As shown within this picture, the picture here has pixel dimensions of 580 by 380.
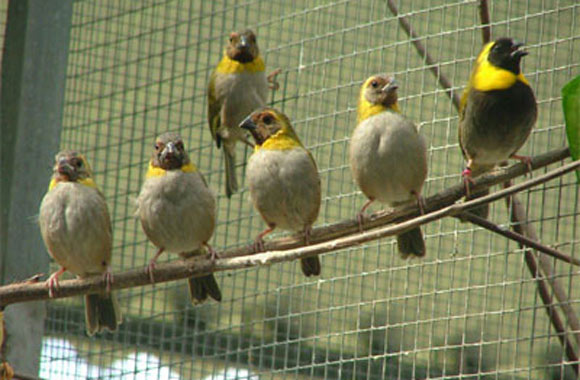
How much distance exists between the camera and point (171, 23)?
5.81 metres

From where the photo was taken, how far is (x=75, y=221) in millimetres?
4344

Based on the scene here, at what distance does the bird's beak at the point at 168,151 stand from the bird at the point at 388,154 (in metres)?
0.79

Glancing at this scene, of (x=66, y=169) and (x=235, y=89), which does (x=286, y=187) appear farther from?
(x=235, y=89)

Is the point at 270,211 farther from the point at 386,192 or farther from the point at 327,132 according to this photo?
the point at 327,132

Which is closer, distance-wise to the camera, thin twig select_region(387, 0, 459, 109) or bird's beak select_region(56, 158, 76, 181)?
bird's beak select_region(56, 158, 76, 181)

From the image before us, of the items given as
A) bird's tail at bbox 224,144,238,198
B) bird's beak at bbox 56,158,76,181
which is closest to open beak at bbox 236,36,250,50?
bird's tail at bbox 224,144,238,198

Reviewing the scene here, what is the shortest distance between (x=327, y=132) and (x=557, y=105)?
1252mm

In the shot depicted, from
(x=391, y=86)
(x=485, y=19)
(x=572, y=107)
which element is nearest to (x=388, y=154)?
(x=391, y=86)

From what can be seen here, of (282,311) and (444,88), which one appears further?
(282,311)

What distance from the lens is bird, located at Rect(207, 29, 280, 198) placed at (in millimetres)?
5184

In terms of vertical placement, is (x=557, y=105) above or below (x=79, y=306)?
above

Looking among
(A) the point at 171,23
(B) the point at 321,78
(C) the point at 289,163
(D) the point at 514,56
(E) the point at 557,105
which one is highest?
(A) the point at 171,23

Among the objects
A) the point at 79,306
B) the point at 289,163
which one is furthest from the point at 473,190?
the point at 79,306

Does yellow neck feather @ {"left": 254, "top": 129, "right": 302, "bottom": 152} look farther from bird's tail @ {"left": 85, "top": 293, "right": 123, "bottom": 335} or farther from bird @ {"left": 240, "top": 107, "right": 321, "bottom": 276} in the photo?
bird's tail @ {"left": 85, "top": 293, "right": 123, "bottom": 335}
